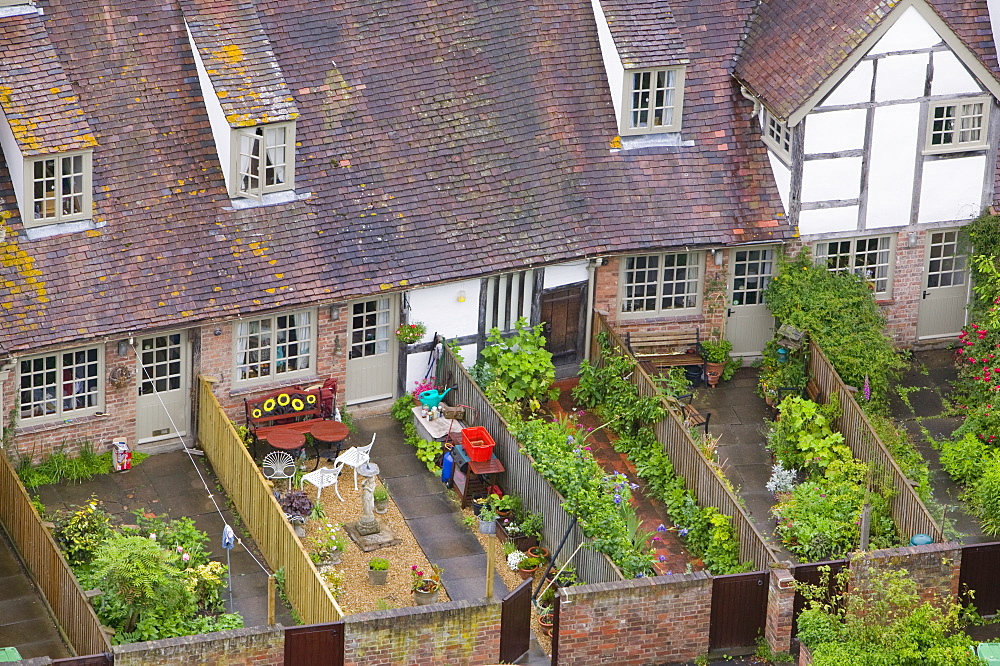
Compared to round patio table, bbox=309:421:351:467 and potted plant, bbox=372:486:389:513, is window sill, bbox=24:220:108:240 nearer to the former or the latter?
round patio table, bbox=309:421:351:467

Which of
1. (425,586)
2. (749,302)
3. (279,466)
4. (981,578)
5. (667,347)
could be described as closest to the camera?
(981,578)

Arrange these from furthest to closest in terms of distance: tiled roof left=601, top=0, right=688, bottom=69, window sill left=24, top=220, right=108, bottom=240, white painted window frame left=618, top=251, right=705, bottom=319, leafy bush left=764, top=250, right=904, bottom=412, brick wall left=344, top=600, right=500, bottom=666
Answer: white painted window frame left=618, top=251, right=705, bottom=319
tiled roof left=601, top=0, right=688, bottom=69
leafy bush left=764, top=250, right=904, bottom=412
window sill left=24, top=220, right=108, bottom=240
brick wall left=344, top=600, right=500, bottom=666

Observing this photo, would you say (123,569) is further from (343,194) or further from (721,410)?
(721,410)

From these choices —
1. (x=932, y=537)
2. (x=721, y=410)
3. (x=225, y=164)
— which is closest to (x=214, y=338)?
(x=225, y=164)

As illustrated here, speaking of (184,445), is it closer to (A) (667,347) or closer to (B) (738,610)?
(A) (667,347)

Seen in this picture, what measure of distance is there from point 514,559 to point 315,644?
4.87m

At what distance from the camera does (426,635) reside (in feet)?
92.2

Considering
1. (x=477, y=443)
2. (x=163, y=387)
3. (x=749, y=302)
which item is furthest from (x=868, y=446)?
(x=163, y=387)

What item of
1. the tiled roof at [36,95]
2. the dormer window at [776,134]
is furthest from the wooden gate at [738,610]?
the tiled roof at [36,95]

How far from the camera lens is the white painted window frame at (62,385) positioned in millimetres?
32375

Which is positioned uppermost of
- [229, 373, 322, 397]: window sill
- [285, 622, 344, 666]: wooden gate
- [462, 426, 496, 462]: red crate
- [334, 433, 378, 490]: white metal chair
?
[229, 373, 322, 397]: window sill

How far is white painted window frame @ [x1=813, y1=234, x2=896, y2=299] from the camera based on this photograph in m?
36.7

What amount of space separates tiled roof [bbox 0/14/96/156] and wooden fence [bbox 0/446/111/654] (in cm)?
498

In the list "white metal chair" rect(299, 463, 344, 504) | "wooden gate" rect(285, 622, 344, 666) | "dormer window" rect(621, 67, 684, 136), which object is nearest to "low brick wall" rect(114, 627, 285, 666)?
"wooden gate" rect(285, 622, 344, 666)
